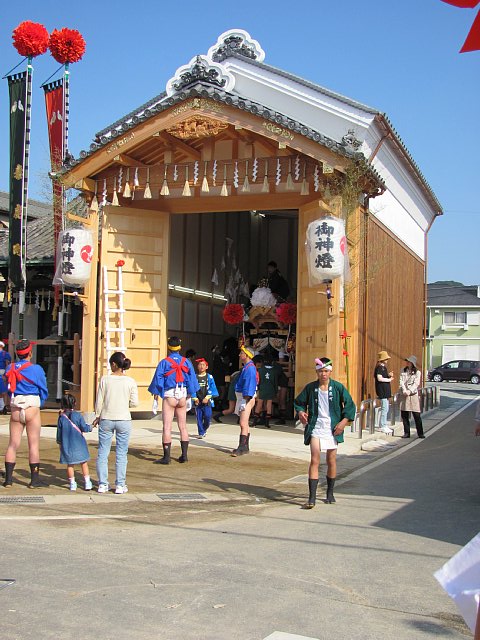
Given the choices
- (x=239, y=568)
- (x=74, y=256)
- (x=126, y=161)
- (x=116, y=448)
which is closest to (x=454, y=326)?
(x=126, y=161)

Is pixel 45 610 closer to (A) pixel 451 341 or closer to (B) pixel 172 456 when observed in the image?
(B) pixel 172 456

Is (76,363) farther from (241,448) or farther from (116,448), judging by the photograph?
(116,448)

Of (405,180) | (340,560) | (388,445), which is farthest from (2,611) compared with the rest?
(405,180)

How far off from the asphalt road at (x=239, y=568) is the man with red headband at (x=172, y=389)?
7.65ft

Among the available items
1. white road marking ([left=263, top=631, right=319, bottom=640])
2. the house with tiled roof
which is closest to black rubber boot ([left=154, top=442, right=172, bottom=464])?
white road marking ([left=263, top=631, right=319, bottom=640])

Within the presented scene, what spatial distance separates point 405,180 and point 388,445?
8.68 metres

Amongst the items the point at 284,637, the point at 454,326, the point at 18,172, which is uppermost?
the point at 18,172

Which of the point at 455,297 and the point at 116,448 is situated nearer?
the point at 116,448

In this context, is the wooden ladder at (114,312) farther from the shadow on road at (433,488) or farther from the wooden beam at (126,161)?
the shadow on road at (433,488)

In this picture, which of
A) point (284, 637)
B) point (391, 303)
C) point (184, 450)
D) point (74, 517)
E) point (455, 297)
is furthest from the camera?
point (455, 297)

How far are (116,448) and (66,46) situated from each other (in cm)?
1170

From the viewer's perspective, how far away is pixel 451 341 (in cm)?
6256

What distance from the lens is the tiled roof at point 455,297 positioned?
61.8 m

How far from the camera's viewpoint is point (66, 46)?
1750 centimetres
